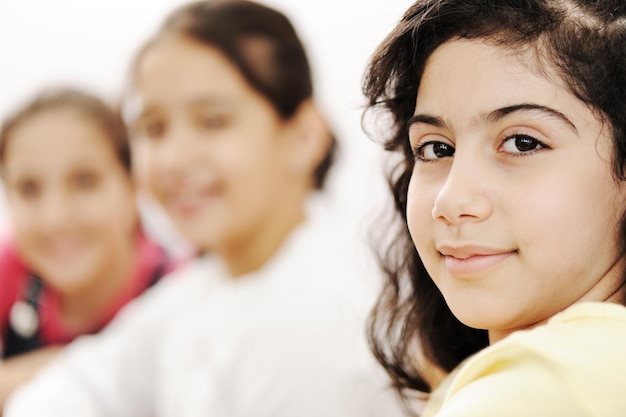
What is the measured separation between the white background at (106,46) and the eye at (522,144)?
0.78 m

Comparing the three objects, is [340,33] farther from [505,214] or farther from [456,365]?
[505,214]

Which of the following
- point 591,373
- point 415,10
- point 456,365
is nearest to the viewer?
point 591,373

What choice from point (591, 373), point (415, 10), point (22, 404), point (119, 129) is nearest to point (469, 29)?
point (415, 10)

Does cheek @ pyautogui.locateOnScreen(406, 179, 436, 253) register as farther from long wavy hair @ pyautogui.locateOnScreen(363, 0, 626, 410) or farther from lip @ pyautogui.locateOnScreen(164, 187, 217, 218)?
lip @ pyautogui.locateOnScreen(164, 187, 217, 218)

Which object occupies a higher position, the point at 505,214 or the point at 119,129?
the point at 505,214

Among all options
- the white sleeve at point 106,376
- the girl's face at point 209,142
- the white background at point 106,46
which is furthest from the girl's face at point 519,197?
the white background at point 106,46

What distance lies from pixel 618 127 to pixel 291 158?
613mm

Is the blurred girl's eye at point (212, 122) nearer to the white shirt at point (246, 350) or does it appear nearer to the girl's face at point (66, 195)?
the white shirt at point (246, 350)

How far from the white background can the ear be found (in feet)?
0.59

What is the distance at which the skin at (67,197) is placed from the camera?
1.31 meters

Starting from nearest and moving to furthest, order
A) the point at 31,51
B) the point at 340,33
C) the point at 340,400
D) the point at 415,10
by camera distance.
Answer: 1. the point at 415,10
2. the point at 340,400
3. the point at 340,33
4. the point at 31,51

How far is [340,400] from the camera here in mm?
905

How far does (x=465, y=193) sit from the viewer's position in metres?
0.55

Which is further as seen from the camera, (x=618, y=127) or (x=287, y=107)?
(x=287, y=107)
